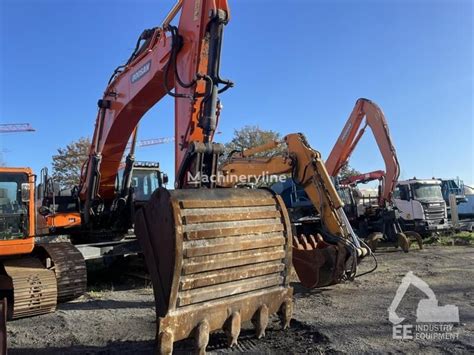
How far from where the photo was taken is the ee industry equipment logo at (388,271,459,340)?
5.02m

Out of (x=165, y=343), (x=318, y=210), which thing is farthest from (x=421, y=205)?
(x=165, y=343)

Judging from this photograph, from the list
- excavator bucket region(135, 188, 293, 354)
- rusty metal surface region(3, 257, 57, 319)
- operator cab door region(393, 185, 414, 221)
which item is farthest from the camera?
operator cab door region(393, 185, 414, 221)

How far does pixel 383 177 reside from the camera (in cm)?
1484

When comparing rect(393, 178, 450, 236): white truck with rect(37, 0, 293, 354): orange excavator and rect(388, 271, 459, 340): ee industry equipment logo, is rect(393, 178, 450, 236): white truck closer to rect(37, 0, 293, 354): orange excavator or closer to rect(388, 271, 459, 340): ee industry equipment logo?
rect(388, 271, 459, 340): ee industry equipment logo

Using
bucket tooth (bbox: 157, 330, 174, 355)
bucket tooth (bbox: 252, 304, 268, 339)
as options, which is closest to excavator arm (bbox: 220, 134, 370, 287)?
bucket tooth (bbox: 252, 304, 268, 339)

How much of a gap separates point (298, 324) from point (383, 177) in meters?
10.5

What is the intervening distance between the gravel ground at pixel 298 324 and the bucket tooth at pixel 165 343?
3.50ft

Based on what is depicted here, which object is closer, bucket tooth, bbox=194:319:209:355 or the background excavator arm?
bucket tooth, bbox=194:319:209:355

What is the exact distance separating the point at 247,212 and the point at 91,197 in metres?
4.83

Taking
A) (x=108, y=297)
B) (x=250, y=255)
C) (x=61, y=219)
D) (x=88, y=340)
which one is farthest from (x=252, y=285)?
(x=61, y=219)

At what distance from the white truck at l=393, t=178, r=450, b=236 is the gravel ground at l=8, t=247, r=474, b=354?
721 cm

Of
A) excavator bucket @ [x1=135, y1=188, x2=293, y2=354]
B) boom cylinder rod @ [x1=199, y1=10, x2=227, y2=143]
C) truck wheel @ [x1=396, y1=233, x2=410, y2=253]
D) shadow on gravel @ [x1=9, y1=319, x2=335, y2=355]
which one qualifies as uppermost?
boom cylinder rod @ [x1=199, y1=10, x2=227, y2=143]

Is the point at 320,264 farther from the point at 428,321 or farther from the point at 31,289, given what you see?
the point at 31,289

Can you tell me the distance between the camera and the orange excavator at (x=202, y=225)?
147 inches
